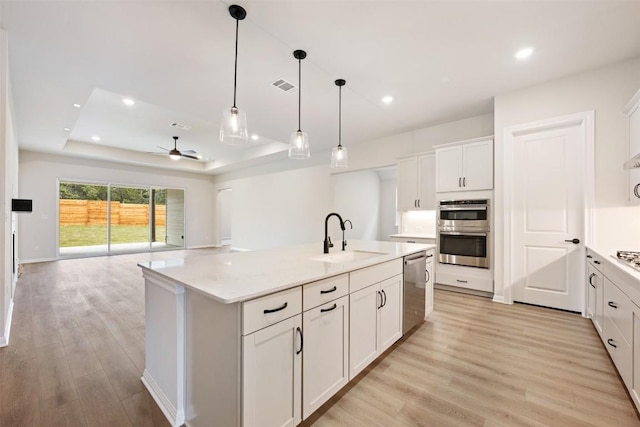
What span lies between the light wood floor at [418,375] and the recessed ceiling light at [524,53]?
2971mm

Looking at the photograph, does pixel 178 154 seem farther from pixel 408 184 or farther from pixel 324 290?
pixel 324 290

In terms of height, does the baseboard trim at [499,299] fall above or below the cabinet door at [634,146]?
below

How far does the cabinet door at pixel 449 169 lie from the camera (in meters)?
4.31

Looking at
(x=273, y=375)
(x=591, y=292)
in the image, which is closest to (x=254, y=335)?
(x=273, y=375)

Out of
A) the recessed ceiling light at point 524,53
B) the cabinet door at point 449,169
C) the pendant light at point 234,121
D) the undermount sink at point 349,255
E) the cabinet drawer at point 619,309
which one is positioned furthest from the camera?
the cabinet door at point 449,169

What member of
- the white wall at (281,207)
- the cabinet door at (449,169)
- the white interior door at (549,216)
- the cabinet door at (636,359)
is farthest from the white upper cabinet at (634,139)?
the white wall at (281,207)

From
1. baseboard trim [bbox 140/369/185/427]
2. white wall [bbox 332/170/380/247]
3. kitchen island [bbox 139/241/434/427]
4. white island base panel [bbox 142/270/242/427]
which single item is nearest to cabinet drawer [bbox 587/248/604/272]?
kitchen island [bbox 139/241/434/427]

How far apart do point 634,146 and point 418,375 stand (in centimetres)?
311

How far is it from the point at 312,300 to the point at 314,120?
12.6ft

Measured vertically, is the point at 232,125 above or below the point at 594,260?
above

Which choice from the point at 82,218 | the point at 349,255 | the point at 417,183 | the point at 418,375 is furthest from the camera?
the point at 82,218

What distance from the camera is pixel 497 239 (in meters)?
3.84

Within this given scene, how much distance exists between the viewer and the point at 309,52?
278cm

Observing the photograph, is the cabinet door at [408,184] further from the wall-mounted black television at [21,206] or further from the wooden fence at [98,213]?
the wooden fence at [98,213]
